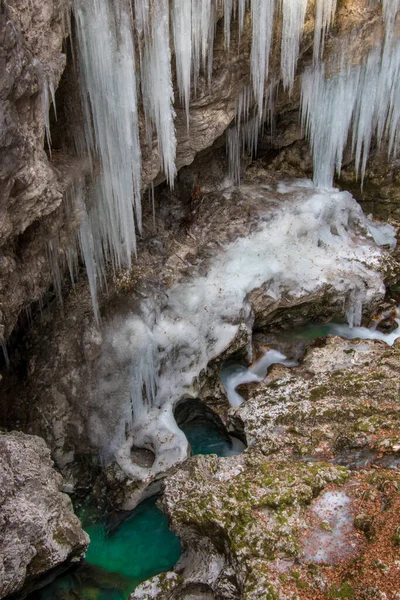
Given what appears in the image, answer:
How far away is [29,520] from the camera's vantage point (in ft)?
17.6

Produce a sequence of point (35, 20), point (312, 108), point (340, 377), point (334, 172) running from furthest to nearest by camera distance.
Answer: point (334, 172)
point (312, 108)
point (340, 377)
point (35, 20)

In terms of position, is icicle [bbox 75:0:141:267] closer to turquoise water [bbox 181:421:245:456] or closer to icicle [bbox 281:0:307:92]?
icicle [bbox 281:0:307:92]

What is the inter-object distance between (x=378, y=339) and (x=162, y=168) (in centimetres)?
459

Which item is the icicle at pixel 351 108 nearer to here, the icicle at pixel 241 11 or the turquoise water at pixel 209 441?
the icicle at pixel 241 11

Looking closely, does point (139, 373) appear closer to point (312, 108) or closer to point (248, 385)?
point (248, 385)

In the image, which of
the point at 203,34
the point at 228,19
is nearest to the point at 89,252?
the point at 203,34

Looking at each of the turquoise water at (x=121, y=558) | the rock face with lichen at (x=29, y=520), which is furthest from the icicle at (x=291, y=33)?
the turquoise water at (x=121, y=558)

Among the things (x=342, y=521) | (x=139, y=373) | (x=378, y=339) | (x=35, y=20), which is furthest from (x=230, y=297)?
(x=35, y=20)

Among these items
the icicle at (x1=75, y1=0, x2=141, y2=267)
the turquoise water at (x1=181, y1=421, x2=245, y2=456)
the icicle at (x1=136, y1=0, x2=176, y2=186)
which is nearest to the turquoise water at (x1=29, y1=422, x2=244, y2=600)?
the turquoise water at (x1=181, y1=421, x2=245, y2=456)

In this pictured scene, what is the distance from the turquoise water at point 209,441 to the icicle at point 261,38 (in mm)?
5209

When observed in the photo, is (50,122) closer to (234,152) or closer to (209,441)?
(234,152)

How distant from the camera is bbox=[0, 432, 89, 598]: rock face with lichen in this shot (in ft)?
16.8

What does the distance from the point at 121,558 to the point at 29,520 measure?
2047mm

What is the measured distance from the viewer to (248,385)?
8664 millimetres
